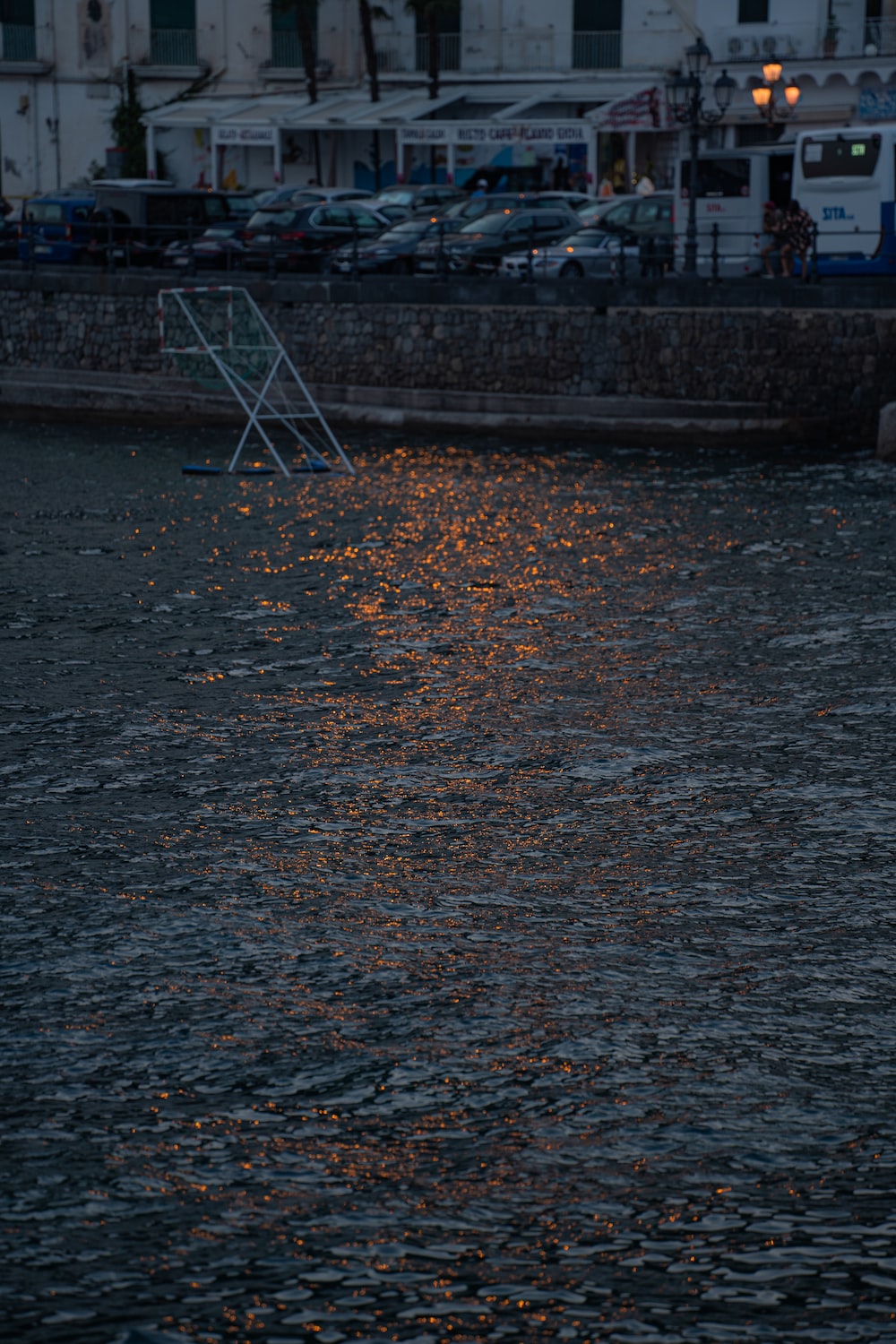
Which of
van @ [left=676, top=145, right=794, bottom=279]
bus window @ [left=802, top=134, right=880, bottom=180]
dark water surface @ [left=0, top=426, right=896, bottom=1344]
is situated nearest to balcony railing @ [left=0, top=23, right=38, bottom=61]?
van @ [left=676, top=145, right=794, bottom=279]

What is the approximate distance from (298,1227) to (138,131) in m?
46.6

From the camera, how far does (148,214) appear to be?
34.9 m

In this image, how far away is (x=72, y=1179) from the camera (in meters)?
6.00

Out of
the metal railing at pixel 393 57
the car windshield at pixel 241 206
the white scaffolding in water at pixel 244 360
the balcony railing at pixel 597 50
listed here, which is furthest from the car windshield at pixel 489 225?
the metal railing at pixel 393 57

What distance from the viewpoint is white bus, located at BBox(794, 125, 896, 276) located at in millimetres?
30531

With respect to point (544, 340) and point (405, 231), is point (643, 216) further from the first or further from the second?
point (544, 340)

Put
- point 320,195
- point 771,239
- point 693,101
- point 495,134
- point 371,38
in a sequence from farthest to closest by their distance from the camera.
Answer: point 371,38 → point 495,134 → point 320,195 → point 771,239 → point 693,101

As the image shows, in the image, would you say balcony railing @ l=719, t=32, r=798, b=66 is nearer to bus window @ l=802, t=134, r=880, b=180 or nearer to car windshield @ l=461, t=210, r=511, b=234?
bus window @ l=802, t=134, r=880, b=180

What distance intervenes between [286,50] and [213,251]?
59.8 feet

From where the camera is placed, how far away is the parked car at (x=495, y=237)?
31.0m

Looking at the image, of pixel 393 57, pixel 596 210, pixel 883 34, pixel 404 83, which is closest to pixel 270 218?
pixel 596 210

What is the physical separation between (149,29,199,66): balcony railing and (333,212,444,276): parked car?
19049 millimetres

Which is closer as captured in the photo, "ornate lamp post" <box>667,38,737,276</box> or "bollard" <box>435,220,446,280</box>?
"ornate lamp post" <box>667,38,737,276</box>

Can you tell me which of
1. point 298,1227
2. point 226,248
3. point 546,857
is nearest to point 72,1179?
point 298,1227
